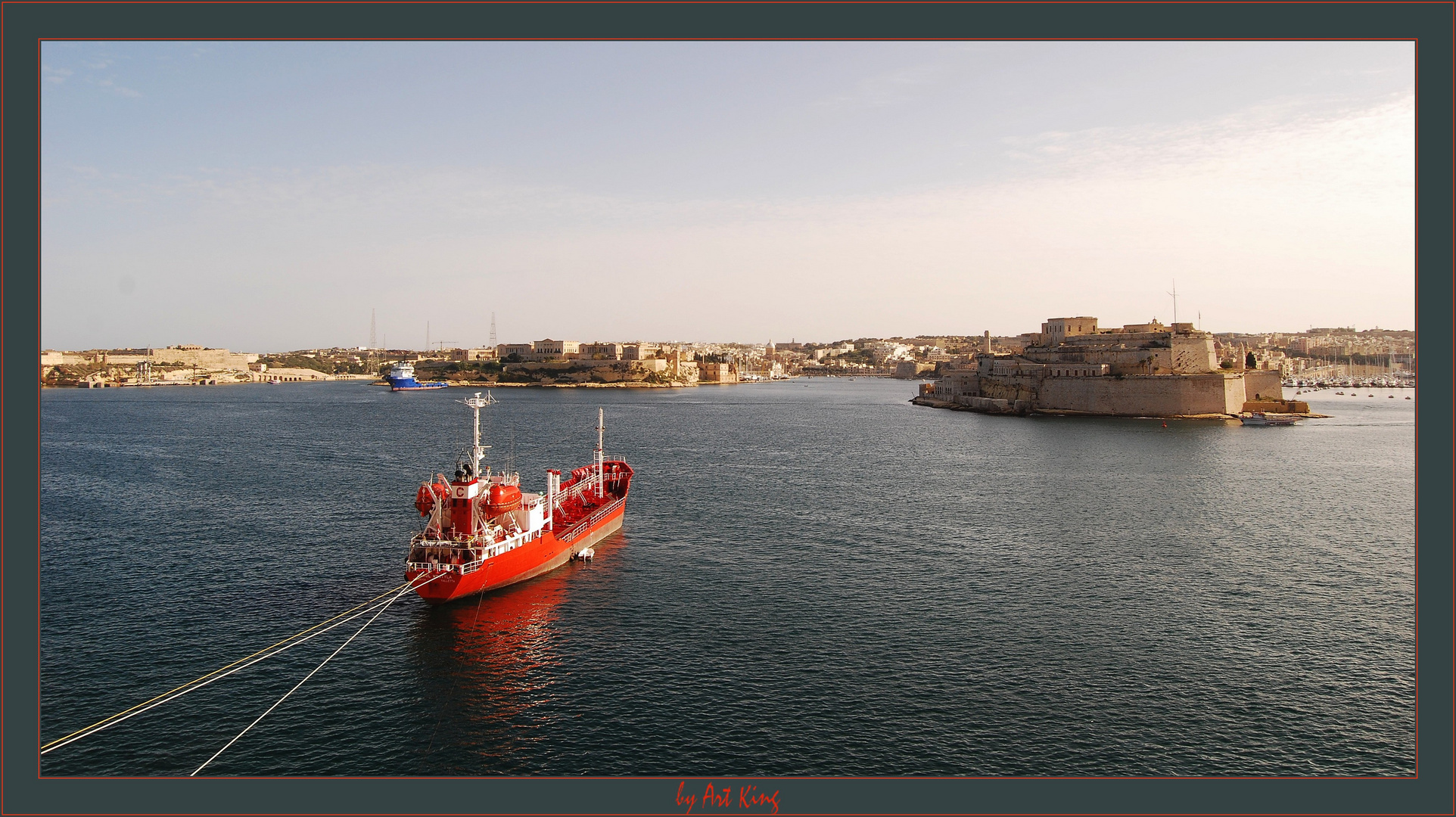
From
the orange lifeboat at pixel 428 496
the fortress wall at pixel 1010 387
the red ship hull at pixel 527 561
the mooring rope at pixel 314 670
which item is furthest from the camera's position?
the fortress wall at pixel 1010 387

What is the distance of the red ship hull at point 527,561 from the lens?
1908 cm

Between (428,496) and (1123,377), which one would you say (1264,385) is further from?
(428,496)

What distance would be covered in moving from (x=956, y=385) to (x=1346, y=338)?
5825 inches

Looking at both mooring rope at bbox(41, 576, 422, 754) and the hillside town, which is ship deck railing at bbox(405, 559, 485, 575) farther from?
the hillside town

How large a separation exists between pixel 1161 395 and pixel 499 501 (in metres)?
65.5

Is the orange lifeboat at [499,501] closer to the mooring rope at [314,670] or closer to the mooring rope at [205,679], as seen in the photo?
the mooring rope at [314,670]

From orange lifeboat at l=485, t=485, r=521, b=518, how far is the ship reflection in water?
1965 mm

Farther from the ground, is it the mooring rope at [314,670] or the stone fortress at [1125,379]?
the stone fortress at [1125,379]

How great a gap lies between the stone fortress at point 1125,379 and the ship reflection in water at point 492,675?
63.6 m

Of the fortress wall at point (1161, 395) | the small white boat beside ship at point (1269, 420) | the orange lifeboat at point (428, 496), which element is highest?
the fortress wall at point (1161, 395)

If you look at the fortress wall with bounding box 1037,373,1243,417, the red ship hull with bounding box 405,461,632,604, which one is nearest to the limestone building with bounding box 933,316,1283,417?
the fortress wall with bounding box 1037,373,1243,417

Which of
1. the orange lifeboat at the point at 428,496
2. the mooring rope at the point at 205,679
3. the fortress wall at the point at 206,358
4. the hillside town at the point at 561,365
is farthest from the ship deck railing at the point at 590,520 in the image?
the fortress wall at the point at 206,358

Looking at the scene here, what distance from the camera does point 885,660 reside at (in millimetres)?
15820
